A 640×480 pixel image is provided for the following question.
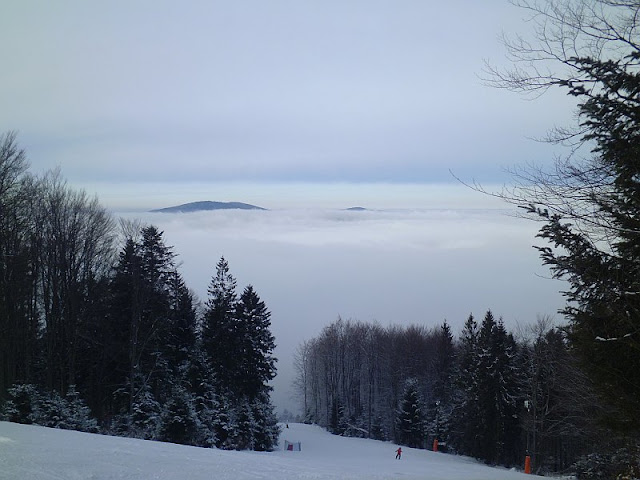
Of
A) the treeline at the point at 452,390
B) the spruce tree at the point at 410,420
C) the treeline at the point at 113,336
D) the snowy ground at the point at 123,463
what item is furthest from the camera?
the spruce tree at the point at 410,420

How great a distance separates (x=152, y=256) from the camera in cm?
3894

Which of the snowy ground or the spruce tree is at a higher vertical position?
the snowy ground

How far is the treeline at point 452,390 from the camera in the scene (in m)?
39.3

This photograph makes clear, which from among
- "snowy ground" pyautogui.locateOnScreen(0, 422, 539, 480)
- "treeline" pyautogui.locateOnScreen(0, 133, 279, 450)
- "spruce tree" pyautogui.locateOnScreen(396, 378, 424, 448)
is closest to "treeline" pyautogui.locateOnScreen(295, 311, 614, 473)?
"spruce tree" pyautogui.locateOnScreen(396, 378, 424, 448)

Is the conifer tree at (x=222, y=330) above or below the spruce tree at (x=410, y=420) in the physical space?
above

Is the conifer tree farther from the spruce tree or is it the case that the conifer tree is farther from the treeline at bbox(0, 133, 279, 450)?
the spruce tree

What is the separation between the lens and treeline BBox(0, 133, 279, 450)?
3045 cm

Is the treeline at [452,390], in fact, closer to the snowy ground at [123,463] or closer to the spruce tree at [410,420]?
the spruce tree at [410,420]

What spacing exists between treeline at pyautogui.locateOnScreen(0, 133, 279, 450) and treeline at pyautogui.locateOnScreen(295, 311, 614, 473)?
58.3ft

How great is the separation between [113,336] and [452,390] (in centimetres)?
3606

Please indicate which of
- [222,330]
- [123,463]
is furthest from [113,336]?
[123,463]

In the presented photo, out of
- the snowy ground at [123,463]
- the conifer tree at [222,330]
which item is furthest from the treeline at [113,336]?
the snowy ground at [123,463]

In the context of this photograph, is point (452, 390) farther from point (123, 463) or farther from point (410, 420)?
point (123, 463)

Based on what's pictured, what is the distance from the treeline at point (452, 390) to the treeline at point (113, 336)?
1778 centimetres
